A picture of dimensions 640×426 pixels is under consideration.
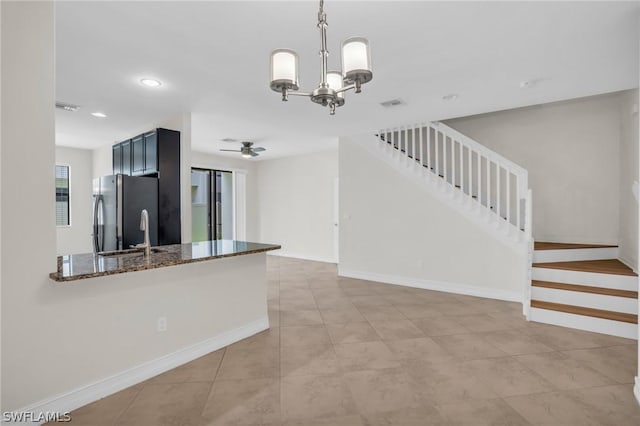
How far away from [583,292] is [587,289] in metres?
0.12

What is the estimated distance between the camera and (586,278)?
143 inches

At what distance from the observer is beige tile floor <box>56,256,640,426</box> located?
1.92 metres

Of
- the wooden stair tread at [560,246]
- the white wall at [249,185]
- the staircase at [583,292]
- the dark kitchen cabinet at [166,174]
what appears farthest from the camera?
the white wall at [249,185]

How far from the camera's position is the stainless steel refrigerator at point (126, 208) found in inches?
153

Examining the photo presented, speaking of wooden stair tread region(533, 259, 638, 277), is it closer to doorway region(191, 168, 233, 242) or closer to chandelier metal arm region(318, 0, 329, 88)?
chandelier metal arm region(318, 0, 329, 88)

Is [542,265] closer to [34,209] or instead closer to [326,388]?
[326,388]

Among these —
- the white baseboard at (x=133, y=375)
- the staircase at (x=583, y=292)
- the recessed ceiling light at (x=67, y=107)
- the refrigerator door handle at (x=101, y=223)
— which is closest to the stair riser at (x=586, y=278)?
the staircase at (x=583, y=292)

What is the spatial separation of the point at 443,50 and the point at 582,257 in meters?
3.52

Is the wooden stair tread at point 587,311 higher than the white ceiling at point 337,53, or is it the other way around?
the white ceiling at point 337,53

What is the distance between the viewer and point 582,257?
421 centimetres

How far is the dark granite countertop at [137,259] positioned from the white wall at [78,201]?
4957 millimetres

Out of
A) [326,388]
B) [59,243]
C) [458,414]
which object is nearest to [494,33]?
[458,414]

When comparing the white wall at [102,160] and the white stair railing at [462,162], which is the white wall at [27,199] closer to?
the white stair railing at [462,162]

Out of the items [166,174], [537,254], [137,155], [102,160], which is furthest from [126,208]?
[537,254]
